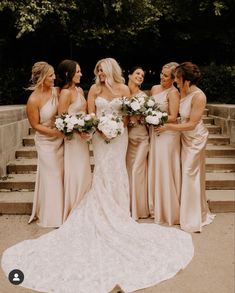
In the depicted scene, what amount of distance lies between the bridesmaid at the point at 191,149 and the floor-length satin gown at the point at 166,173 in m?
0.12

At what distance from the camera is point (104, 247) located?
4785 mm

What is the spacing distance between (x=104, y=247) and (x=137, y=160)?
1.62m

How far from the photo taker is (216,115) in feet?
32.3

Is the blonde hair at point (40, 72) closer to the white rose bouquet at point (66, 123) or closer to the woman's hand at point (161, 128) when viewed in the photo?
the white rose bouquet at point (66, 123)

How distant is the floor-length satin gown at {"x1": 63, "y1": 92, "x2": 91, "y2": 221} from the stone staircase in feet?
2.98

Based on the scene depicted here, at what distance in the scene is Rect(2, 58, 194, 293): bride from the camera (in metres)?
4.13

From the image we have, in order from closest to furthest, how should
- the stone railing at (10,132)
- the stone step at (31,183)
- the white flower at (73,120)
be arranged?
the white flower at (73,120) → the stone step at (31,183) → the stone railing at (10,132)

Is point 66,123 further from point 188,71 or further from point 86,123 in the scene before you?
point 188,71

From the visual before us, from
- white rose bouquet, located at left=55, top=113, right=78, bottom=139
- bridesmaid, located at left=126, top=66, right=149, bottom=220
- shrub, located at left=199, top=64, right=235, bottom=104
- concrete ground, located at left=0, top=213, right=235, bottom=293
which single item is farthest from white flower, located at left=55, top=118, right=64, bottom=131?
shrub, located at left=199, top=64, right=235, bottom=104

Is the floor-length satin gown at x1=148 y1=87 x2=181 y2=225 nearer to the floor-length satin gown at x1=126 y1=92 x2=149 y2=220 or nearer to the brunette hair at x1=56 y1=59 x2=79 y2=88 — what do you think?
the floor-length satin gown at x1=126 y1=92 x2=149 y2=220

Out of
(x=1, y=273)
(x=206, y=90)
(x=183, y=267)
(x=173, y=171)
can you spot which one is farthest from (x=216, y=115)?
(x=1, y=273)

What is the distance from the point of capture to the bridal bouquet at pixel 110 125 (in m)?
5.28

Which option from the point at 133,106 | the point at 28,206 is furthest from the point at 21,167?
the point at 133,106

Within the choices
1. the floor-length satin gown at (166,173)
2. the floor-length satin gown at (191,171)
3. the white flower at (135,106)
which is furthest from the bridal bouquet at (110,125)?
the floor-length satin gown at (191,171)
